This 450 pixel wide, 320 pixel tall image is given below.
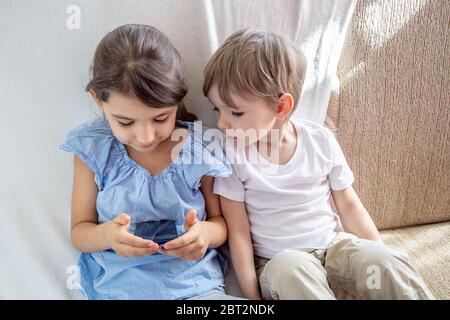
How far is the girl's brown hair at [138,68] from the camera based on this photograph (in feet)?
2.97

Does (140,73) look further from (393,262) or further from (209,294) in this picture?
(393,262)

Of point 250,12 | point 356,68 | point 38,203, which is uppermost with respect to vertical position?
point 250,12

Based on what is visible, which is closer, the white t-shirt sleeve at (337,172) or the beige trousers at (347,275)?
the beige trousers at (347,275)

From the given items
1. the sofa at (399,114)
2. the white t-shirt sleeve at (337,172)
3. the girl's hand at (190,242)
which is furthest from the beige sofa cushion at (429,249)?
the girl's hand at (190,242)

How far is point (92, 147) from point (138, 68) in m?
0.20

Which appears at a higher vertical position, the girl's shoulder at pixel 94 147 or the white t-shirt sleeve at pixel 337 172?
the girl's shoulder at pixel 94 147

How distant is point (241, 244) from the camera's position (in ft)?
3.48

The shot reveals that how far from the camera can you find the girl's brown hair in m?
0.91

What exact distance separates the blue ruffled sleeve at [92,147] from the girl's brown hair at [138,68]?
0.33 feet

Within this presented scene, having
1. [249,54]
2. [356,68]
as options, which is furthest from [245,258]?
[356,68]

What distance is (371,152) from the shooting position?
126 cm

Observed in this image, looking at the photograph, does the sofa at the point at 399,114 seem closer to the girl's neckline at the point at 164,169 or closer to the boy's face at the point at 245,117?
the boy's face at the point at 245,117

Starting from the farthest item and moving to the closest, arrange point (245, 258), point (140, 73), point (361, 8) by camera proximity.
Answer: point (361, 8), point (245, 258), point (140, 73)
